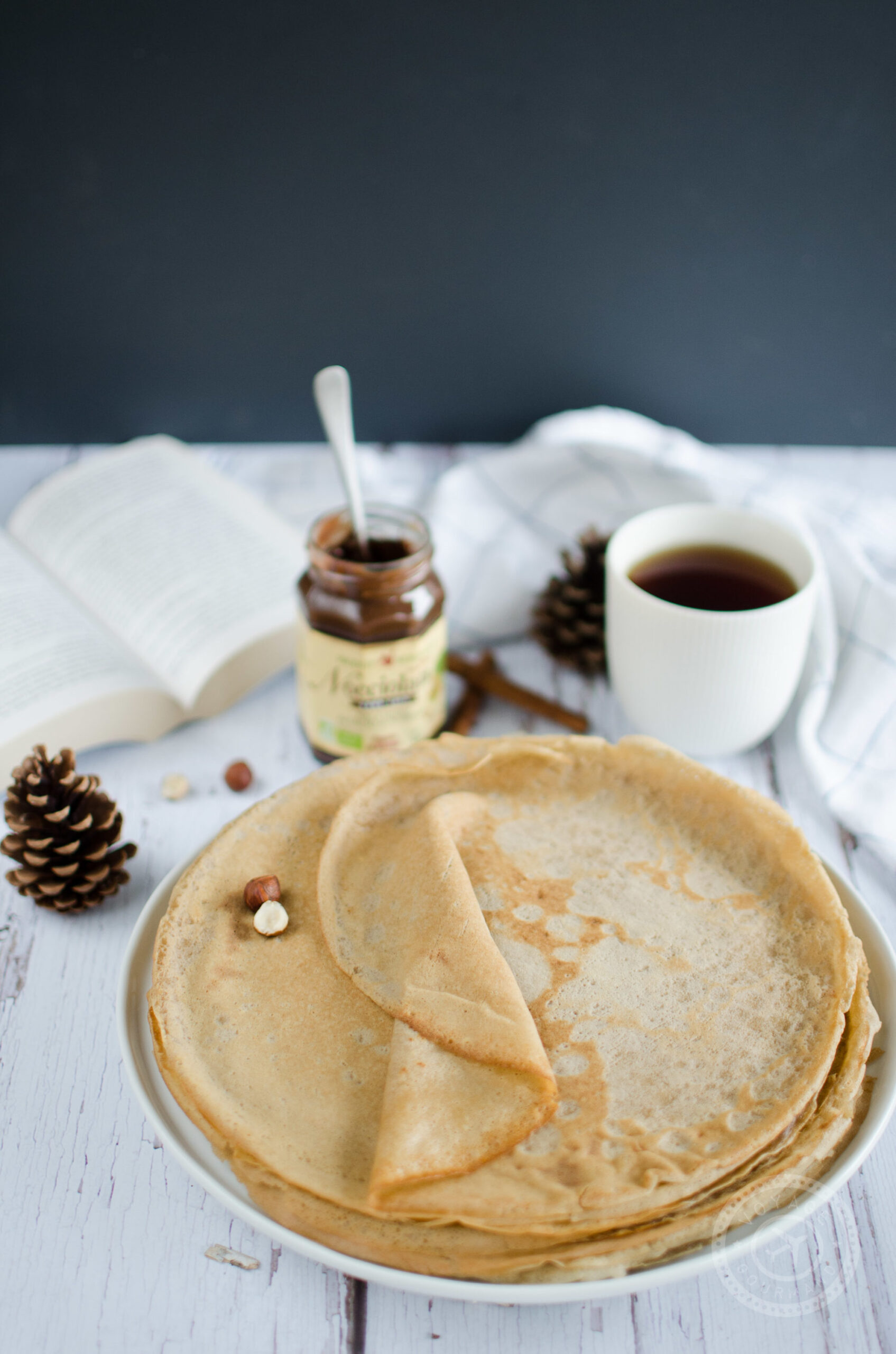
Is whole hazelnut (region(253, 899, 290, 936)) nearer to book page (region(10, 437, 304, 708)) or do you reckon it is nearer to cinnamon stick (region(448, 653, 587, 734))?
book page (region(10, 437, 304, 708))

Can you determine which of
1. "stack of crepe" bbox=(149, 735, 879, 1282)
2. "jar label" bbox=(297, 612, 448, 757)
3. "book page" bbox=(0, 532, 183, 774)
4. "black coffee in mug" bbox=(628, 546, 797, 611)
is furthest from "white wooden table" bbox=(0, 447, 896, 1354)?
"black coffee in mug" bbox=(628, 546, 797, 611)

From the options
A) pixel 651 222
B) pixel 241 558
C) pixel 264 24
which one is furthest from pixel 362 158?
pixel 241 558

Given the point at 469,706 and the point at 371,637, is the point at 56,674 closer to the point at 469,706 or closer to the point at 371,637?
the point at 371,637

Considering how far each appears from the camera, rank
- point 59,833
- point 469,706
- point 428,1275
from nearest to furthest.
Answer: point 428,1275 → point 59,833 → point 469,706

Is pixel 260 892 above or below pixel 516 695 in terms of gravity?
above

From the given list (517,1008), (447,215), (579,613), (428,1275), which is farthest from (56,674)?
(447,215)

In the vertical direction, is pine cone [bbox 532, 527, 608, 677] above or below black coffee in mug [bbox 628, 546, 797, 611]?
below

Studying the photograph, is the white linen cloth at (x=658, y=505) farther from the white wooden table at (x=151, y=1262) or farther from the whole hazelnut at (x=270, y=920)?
the whole hazelnut at (x=270, y=920)
